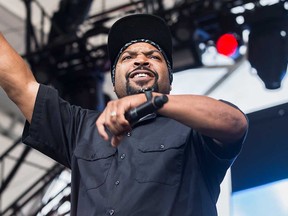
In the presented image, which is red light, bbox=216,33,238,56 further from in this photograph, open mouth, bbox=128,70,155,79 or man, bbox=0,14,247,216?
open mouth, bbox=128,70,155,79

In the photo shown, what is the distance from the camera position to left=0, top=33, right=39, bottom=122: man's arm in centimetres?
128

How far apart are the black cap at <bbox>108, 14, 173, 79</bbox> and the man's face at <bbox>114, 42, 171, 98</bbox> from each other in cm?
3

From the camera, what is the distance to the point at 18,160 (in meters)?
4.53

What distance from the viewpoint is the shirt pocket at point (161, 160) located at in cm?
112

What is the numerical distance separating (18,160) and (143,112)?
3806 millimetres

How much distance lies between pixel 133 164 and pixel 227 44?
7.94 feet

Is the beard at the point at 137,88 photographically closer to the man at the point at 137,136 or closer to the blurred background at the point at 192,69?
the man at the point at 137,136

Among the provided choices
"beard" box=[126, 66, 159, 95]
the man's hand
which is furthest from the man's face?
the man's hand

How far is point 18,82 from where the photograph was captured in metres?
1.29

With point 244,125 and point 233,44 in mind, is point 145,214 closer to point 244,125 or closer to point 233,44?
point 244,125

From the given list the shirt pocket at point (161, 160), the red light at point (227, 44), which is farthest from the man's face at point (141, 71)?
the red light at point (227, 44)

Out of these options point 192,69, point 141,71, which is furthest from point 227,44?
point 141,71

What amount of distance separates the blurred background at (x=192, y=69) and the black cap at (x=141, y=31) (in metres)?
0.86

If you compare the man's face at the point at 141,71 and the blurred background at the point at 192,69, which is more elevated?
the man's face at the point at 141,71
